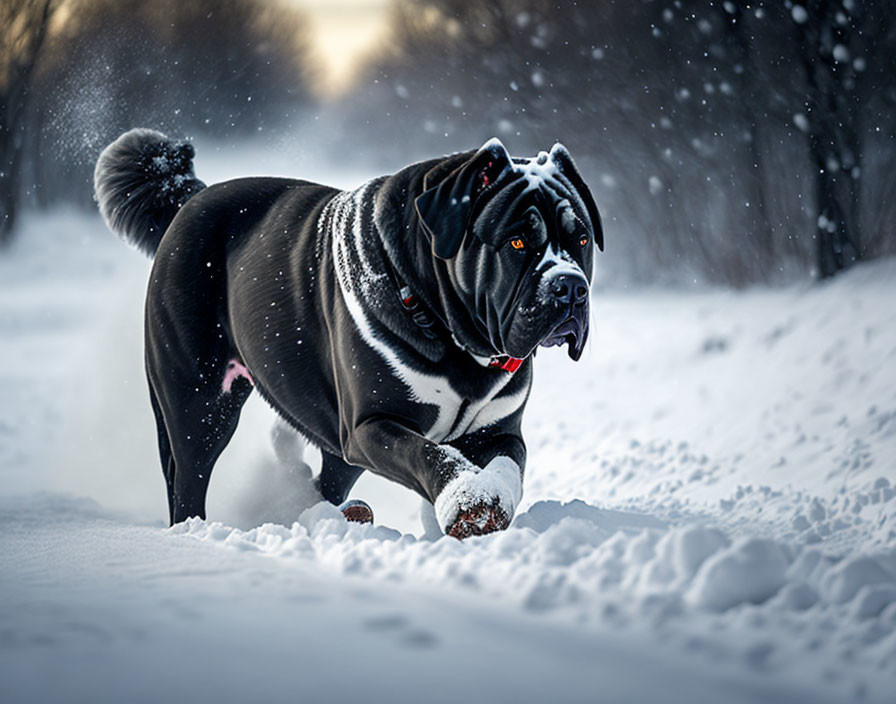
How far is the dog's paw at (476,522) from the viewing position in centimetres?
211

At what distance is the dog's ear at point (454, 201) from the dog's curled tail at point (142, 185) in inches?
69.3

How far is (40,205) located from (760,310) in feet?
22.1

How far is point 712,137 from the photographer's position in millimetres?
7578

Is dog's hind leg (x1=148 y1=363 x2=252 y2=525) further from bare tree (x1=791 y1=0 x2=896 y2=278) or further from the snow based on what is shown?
the snow

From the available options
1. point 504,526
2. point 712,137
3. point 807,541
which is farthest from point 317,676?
point 712,137

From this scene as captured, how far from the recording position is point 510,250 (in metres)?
2.47

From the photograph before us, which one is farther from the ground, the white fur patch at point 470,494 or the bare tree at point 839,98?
the bare tree at point 839,98

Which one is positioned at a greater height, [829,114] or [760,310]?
[829,114]

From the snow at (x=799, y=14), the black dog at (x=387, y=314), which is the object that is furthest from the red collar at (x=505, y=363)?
the snow at (x=799, y=14)

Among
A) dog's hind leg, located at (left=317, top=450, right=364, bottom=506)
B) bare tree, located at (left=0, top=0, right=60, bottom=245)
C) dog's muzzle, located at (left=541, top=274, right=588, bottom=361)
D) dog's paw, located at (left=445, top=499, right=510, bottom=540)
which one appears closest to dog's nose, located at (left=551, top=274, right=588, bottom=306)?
dog's muzzle, located at (left=541, top=274, right=588, bottom=361)

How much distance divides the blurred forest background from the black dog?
3.15 metres

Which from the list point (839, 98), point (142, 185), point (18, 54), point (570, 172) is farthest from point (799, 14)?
point (18, 54)

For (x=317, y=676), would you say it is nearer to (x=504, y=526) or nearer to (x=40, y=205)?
(x=504, y=526)

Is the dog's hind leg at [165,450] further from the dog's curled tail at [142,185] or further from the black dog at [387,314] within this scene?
the dog's curled tail at [142,185]
